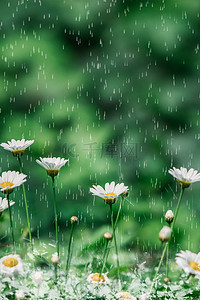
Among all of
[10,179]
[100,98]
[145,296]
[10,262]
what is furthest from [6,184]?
[100,98]

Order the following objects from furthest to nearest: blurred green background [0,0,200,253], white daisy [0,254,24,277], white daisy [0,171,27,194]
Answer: blurred green background [0,0,200,253] < white daisy [0,171,27,194] < white daisy [0,254,24,277]

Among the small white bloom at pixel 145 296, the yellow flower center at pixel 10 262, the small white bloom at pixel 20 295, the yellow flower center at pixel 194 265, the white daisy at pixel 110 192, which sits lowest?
the small white bloom at pixel 145 296

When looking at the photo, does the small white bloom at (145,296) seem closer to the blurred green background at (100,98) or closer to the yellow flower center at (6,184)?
the yellow flower center at (6,184)

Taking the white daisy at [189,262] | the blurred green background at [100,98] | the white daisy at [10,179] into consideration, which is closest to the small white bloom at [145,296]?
the white daisy at [189,262]

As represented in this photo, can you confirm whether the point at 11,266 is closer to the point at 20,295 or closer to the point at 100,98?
the point at 20,295

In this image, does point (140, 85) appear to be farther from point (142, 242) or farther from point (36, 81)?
point (142, 242)

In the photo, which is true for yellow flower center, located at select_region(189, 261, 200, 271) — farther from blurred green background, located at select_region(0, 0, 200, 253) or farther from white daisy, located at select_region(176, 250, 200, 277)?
blurred green background, located at select_region(0, 0, 200, 253)

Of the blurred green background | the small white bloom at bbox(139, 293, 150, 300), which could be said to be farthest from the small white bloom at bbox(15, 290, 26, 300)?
the blurred green background
